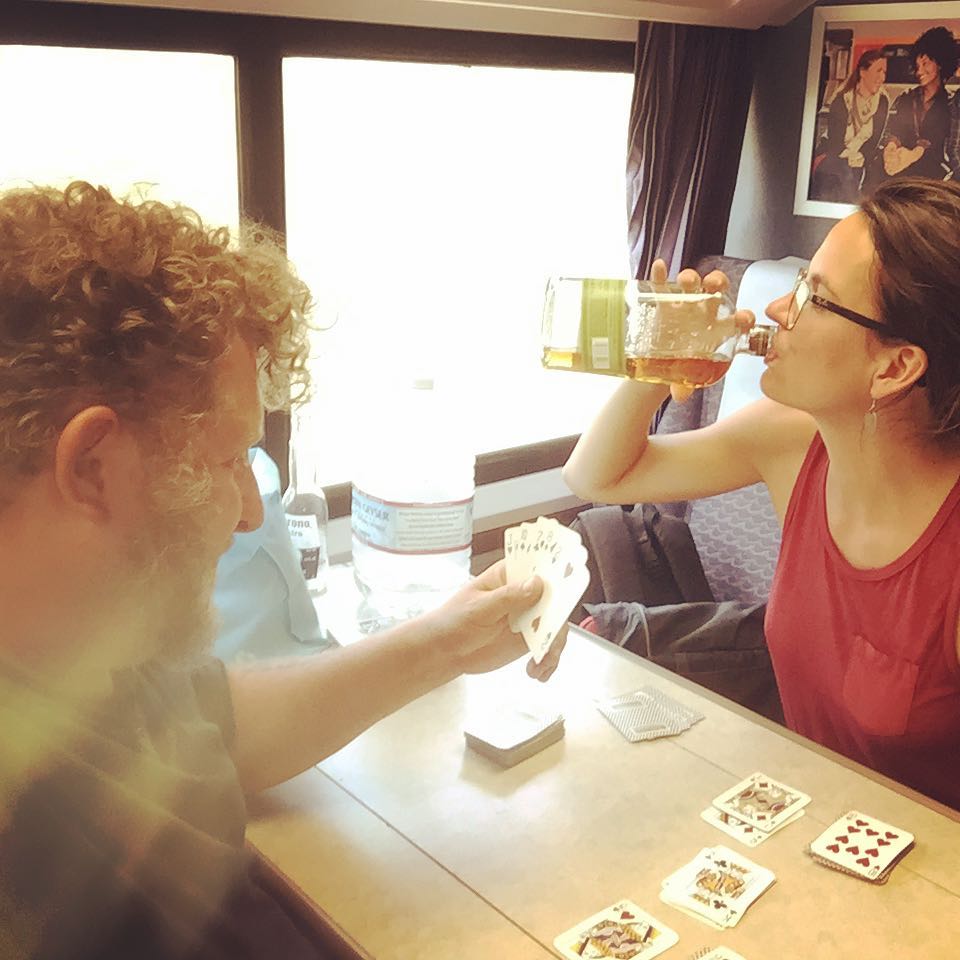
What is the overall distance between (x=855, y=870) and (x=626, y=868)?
0.82 feet

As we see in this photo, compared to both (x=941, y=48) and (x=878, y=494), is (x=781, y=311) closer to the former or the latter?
(x=878, y=494)

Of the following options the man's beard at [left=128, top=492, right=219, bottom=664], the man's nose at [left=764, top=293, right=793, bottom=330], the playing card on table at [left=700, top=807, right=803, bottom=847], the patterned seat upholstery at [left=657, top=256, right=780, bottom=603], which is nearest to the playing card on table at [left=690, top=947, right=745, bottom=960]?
the playing card on table at [left=700, top=807, right=803, bottom=847]

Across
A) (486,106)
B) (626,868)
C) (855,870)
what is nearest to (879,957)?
(855,870)

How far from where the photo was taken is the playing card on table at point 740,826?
4.04 ft

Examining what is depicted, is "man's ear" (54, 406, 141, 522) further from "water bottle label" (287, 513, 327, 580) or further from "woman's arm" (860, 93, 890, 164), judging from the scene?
"woman's arm" (860, 93, 890, 164)

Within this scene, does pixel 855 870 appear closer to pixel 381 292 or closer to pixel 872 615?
pixel 872 615

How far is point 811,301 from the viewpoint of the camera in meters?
1.61

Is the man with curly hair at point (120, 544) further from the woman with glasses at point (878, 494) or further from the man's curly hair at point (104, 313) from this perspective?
the woman with glasses at point (878, 494)

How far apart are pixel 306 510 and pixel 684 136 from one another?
1.48 m

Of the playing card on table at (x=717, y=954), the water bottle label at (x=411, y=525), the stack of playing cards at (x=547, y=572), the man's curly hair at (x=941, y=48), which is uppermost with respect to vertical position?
the man's curly hair at (x=941, y=48)

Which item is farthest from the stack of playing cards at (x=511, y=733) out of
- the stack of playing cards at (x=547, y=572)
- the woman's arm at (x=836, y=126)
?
the woman's arm at (x=836, y=126)

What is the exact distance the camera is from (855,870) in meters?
1.17

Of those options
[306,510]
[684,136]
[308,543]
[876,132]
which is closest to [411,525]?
[308,543]

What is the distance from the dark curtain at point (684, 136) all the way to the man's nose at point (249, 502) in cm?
197
